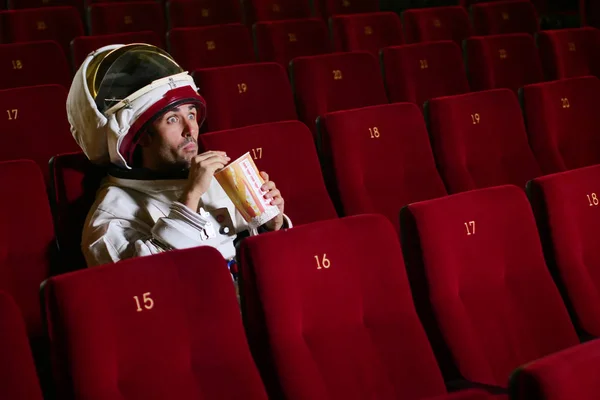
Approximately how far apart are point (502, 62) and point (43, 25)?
747 mm

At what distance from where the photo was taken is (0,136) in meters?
0.89

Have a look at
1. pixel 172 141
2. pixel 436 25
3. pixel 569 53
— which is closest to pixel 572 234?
pixel 172 141

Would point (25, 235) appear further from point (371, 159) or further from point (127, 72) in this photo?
point (371, 159)

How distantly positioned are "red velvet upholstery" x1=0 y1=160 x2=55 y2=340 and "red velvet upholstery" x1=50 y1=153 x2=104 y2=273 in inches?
0.5

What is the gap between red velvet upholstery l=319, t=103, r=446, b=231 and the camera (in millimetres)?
892

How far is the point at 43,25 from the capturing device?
1366 millimetres

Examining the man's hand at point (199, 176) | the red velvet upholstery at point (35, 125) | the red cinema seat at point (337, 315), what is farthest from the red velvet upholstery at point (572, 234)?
the red velvet upholstery at point (35, 125)

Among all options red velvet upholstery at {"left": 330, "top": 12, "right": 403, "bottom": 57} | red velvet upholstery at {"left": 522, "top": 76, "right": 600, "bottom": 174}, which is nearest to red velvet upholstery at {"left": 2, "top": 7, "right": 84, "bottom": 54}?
red velvet upholstery at {"left": 330, "top": 12, "right": 403, "bottom": 57}

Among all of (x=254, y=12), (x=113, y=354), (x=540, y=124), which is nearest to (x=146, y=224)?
(x=113, y=354)

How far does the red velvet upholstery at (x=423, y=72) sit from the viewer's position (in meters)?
1.20

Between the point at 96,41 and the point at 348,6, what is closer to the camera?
the point at 96,41

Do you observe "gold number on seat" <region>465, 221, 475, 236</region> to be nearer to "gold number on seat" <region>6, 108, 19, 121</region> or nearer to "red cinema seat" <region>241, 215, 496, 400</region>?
"red cinema seat" <region>241, 215, 496, 400</region>

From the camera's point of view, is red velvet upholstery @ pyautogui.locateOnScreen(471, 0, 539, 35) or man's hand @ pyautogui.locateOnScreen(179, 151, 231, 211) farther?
red velvet upholstery @ pyautogui.locateOnScreen(471, 0, 539, 35)

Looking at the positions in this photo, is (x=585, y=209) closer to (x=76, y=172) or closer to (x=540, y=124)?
(x=540, y=124)
